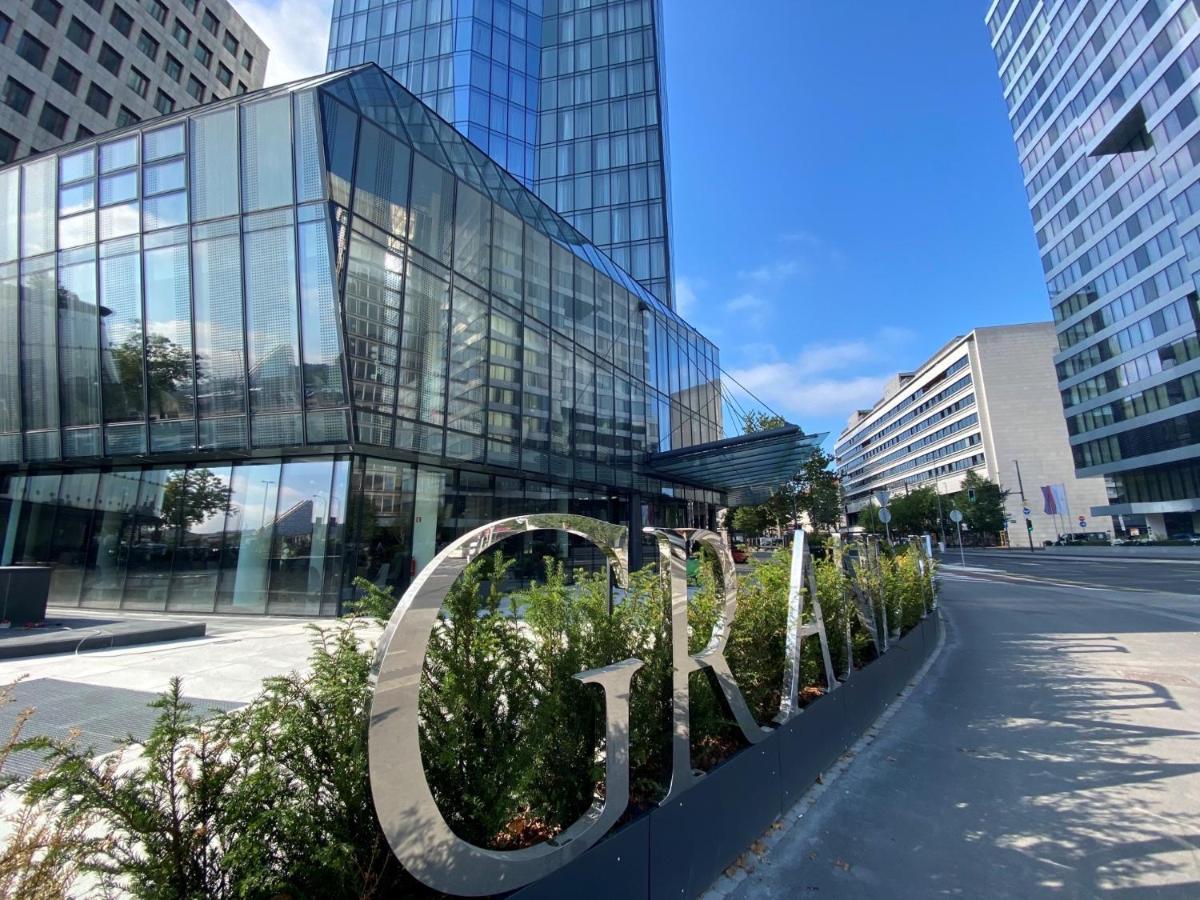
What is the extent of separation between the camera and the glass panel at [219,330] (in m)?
13.6

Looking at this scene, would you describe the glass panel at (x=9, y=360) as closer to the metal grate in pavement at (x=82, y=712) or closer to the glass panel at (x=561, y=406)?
the metal grate in pavement at (x=82, y=712)

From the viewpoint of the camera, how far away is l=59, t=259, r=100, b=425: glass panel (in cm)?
1538

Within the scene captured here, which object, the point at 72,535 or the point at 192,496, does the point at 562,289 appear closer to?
the point at 192,496

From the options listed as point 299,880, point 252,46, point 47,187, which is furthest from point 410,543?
point 252,46

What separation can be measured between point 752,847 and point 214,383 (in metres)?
15.8

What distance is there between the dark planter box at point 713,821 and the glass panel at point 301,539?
12159 millimetres

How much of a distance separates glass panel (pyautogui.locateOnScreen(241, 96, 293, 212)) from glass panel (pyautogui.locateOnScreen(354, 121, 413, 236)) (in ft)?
5.32

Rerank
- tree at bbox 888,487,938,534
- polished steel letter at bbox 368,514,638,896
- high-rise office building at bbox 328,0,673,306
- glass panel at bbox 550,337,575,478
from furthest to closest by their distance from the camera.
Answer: tree at bbox 888,487,938,534, high-rise office building at bbox 328,0,673,306, glass panel at bbox 550,337,575,478, polished steel letter at bbox 368,514,638,896

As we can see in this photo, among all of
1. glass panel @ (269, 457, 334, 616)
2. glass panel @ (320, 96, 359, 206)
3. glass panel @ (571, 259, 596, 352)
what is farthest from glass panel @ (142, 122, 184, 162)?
glass panel @ (571, 259, 596, 352)

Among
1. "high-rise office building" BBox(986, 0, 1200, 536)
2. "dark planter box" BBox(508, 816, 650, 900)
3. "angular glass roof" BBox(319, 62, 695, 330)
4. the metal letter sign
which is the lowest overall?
"dark planter box" BBox(508, 816, 650, 900)

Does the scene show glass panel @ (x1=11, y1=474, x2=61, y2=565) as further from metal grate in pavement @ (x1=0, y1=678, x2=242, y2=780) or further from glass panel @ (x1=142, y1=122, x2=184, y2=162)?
metal grate in pavement @ (x1=0, y1=678, x2=242, y2=780)

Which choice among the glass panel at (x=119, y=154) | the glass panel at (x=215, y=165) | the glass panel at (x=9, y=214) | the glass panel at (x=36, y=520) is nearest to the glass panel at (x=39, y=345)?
the glass panel at (x=9, y=214)

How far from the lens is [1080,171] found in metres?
55.3

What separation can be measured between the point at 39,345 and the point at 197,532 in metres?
8.10
